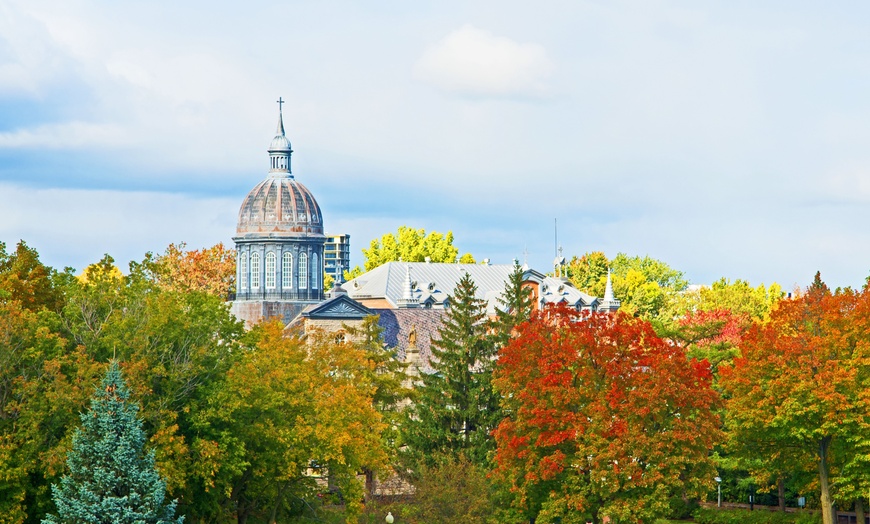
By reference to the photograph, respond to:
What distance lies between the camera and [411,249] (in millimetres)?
147125

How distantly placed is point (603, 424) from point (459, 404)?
1236 centimetres

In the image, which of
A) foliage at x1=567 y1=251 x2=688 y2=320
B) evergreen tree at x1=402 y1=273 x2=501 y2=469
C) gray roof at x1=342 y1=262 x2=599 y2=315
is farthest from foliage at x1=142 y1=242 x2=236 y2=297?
evergreen tree at x1=402 y1=273 x2=501 y2=469

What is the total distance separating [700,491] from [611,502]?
5.94 metres

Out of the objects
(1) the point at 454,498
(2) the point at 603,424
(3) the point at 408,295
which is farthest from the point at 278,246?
(2) the point at 603,424

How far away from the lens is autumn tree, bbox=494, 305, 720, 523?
182 ft

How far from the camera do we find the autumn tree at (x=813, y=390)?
6038 cm

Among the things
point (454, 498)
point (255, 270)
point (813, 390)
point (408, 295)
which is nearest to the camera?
point (454, 498)

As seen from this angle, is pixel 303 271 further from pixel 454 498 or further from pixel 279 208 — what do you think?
pixel 454 498

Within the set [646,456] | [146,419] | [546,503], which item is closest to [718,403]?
[646,456]

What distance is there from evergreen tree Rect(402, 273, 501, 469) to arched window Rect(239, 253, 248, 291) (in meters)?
39.7

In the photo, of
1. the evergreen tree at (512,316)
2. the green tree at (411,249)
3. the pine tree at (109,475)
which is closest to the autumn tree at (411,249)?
the green tree at (411,249)

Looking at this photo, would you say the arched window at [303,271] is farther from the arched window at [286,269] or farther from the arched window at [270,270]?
the arched window at [270,270]

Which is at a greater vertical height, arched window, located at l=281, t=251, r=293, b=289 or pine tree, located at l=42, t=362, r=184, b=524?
arched window, located at l=281, t=251, r=293, b=289

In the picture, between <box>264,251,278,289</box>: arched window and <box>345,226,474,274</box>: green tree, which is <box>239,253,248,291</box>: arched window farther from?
<box>345,226,474,274</box>: green tree
